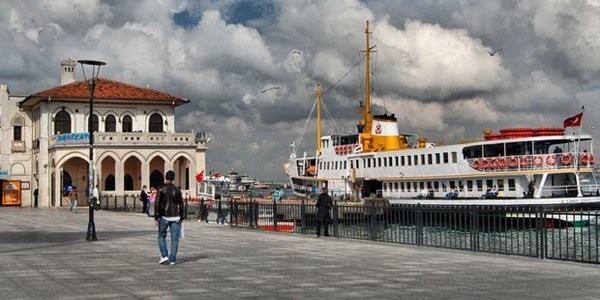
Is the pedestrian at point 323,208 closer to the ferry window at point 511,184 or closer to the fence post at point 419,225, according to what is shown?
the fence post at point 419,225

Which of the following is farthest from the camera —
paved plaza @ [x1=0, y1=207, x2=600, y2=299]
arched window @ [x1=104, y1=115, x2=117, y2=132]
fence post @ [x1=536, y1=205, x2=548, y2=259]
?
arched window @ [x1=104, y1=115, x2=117, y2=132]

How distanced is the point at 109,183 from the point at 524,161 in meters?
33.9

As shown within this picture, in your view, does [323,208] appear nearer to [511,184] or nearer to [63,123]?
[511,184]

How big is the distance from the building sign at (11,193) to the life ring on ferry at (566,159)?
41.8m

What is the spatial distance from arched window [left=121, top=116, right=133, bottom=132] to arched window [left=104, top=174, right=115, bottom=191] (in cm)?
402

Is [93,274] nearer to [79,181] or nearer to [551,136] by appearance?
[551,136]

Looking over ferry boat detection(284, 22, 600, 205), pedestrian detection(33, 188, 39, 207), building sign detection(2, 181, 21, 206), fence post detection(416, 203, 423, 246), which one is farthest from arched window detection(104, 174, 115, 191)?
fence post detection(416, 203, 423, 246)

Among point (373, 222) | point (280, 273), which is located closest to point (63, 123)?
point (373, 222)

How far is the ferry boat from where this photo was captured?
1527 inches

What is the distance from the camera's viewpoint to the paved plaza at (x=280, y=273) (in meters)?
10.6

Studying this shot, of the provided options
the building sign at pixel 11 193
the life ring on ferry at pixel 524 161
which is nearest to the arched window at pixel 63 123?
the building sign at pixel 11 193

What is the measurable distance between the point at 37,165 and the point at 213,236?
40261 millimetres

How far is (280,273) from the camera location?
1286 cm

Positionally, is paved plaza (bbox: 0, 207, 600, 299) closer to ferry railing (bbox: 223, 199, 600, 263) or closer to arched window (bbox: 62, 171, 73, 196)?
ferry railing (bbox: 223, 199, 600, 263)
